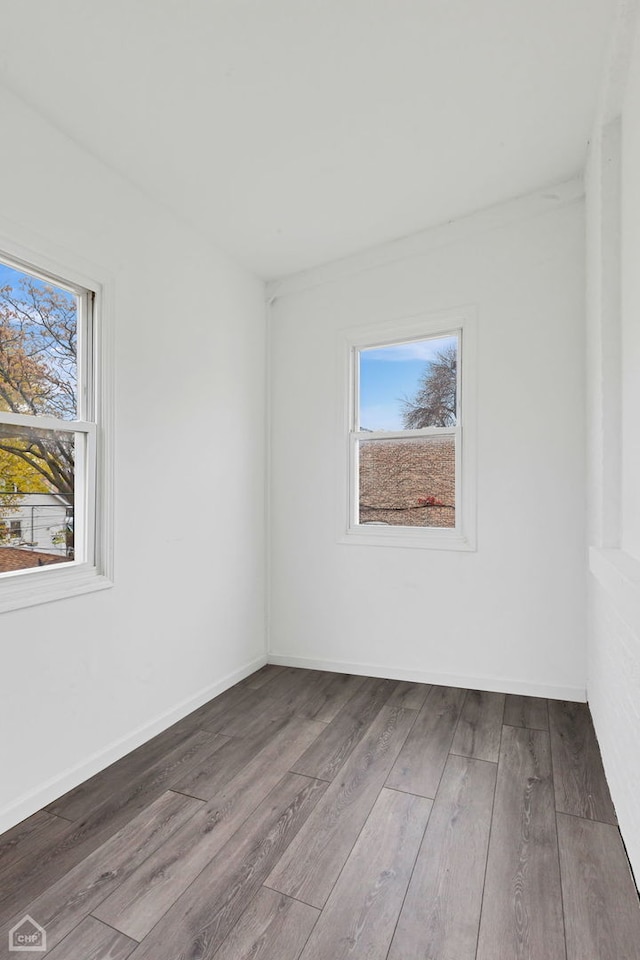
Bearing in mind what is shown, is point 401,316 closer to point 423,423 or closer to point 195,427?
point 423,423

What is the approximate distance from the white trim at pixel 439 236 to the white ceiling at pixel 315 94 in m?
0.10

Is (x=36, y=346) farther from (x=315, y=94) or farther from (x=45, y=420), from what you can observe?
(x=315, y=94)

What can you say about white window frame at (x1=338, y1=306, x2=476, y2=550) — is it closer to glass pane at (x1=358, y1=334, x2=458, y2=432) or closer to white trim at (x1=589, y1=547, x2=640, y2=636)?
glass pane at (x1=358, y1=334, x2=458, y2=432)

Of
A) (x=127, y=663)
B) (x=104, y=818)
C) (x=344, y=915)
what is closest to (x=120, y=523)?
(x=127, y=663)

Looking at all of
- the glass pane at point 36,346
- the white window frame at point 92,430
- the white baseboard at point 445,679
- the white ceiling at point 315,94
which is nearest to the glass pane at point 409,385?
the white ceiling at point 315,94

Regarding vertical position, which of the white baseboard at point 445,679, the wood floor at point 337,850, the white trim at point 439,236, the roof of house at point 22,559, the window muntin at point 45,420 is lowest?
the wood floor at point 337,850

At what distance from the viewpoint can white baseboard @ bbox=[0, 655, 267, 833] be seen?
6.01 ft

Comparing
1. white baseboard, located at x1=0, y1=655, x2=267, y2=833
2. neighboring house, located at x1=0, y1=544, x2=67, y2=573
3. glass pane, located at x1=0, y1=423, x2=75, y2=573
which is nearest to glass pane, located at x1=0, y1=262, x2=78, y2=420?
glass pane, located at x1=0, y1=423, x2=75, y2=573

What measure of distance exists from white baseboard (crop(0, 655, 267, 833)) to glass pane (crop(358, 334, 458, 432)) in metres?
1.92

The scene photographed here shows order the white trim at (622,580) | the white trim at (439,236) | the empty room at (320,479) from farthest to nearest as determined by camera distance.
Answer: the white trim at (439,236) < the empty room at (320,479) < the white trim at (622,580)

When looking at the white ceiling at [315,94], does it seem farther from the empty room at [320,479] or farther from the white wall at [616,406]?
the white wall at [616,406]

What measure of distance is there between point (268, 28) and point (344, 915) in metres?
2.77

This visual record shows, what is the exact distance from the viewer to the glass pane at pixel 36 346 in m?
1.95

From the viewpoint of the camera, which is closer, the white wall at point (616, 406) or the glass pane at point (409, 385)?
the white wall at point (616, 406)
